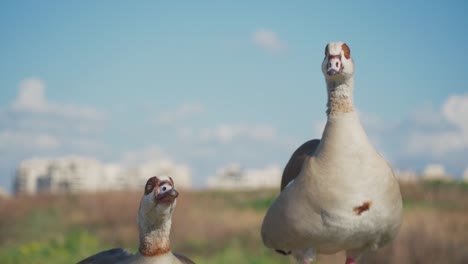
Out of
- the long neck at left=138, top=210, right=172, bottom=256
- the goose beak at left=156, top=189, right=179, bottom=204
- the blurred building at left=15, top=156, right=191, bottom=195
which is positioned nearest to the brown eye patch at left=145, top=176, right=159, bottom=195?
the goose beak at left=156, top=189, right=179, bottom=204

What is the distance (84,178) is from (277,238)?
4263 inches

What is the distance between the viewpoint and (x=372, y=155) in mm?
6820

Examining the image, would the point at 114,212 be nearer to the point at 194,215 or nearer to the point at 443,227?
the point at 194,215

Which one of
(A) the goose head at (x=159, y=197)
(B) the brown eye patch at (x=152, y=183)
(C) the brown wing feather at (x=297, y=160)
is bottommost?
(A) the goose head at (x=159, y=197)

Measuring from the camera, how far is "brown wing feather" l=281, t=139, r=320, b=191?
7.27 meters

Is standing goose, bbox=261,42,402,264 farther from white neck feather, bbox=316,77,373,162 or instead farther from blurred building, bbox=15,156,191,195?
blurred building, bbox=15,156,191,195

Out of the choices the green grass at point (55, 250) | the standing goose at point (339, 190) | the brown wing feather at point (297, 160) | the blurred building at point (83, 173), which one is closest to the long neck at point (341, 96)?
the standing goose at point (339, 190)

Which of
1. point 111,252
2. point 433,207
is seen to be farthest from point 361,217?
point 433,207

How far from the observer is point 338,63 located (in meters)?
6.69

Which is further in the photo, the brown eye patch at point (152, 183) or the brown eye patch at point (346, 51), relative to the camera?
the brown eye patch at point (346, 51)

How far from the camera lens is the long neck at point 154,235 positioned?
251 inches

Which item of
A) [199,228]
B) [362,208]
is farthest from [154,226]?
[199,228]

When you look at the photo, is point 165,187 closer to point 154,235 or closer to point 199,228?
point 154,235

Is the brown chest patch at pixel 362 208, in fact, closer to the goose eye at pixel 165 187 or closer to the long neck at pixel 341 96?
the long neck at pixel 341 96
